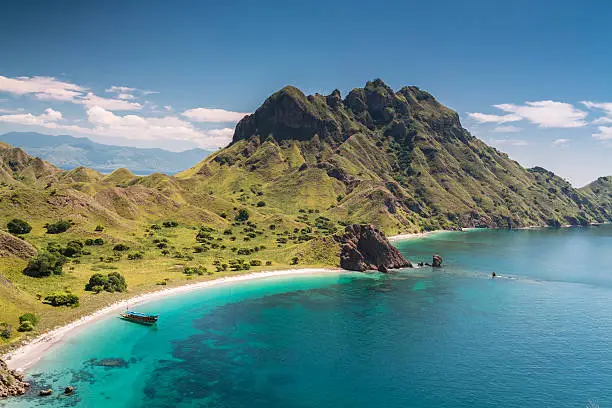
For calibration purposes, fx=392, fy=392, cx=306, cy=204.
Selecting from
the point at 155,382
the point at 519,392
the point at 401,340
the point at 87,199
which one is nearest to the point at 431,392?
the point at 519,392

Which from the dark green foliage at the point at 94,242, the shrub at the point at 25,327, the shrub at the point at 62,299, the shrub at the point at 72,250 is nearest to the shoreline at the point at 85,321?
the shrub at the point at 25,327

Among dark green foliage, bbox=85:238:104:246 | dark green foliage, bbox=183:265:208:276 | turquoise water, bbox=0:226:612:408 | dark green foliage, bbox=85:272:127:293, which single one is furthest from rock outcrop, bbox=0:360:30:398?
dark green foliage, bbox=85:238:104:246

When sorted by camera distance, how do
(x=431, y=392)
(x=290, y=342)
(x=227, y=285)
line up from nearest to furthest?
(x=431, y=392) < (x=290, y=342) < (x=227, y=285)

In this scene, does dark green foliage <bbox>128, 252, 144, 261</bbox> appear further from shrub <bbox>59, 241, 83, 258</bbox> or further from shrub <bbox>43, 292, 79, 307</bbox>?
shrub <bbox>43, 292, 79, 307</bbox>

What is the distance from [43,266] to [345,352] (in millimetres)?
87712

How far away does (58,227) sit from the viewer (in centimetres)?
16150

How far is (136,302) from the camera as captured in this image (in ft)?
356

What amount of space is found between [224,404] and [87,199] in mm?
167987

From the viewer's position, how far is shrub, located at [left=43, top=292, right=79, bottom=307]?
95.8 m

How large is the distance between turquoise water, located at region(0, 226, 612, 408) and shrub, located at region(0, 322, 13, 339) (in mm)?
9858

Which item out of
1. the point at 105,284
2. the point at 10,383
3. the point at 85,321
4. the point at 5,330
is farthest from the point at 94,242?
A: the point at 10,383

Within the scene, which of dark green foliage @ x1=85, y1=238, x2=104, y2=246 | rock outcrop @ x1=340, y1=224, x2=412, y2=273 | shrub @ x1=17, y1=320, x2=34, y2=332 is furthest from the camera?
rock outcrop @ x1=340, y1=224, x2=412, y2=273

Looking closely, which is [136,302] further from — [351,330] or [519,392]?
[519,392]

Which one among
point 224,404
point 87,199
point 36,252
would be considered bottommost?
point 224,404
